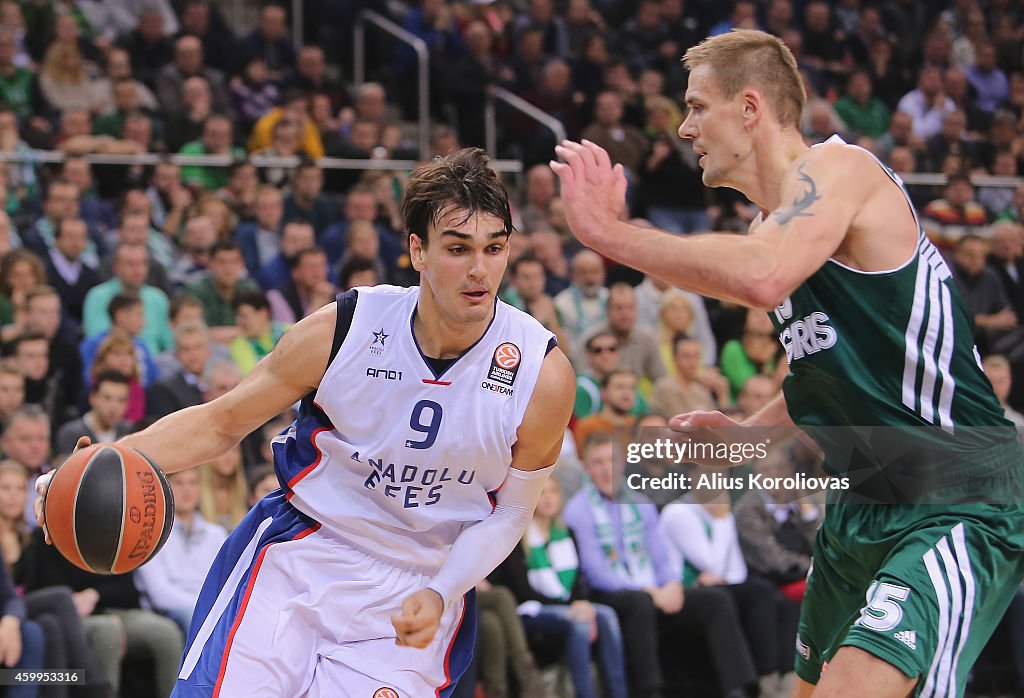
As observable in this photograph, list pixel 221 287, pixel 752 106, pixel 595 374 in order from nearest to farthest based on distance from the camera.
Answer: pixel 752 106 < pixel 221 287 < pixel 595 374

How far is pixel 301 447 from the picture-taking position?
4.26 m

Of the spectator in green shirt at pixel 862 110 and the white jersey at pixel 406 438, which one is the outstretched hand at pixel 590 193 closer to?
the white jersey at pixel 406 438

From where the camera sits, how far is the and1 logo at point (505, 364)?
418 cm

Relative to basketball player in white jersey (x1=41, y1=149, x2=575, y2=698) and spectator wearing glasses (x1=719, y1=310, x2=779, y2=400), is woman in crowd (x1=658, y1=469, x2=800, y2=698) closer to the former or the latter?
spectator wearing glasses (x1=719, y1=310, x2=779, y2=400)

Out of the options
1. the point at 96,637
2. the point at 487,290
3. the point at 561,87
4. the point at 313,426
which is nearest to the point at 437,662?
the point at 313,426

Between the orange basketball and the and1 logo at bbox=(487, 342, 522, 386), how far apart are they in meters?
1.05

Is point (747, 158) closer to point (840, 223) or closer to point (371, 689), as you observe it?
point (840, 223)

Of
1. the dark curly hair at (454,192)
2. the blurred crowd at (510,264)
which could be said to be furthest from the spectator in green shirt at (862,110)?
the dark curly hair at (454,192)

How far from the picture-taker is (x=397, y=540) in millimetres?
4156

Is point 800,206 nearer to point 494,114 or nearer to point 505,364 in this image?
point 505,364

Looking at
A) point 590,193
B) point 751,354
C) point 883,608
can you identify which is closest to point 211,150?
point 751,354

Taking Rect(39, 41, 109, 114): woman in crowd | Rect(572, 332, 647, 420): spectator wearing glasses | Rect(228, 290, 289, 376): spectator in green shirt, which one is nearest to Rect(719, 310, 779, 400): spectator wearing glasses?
Rect(572, 332, 647, 420): spectator wearing glasses

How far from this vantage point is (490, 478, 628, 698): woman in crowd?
25.4 feet

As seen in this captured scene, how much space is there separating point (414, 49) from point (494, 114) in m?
1.07
